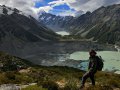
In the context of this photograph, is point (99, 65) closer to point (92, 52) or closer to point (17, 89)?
point (92, 52)

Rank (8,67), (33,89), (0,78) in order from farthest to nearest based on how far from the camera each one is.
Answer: (8,67)
(0,78)
(33,89)

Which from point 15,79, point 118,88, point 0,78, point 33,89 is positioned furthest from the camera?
point 15,79

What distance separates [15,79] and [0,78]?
2124 millimetres

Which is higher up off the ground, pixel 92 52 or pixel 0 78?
pixel 92 52

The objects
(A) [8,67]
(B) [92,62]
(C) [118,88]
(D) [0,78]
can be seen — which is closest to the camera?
(B) [92,62]

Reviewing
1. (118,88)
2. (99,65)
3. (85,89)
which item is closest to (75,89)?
(85,89)

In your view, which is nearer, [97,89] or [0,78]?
[97,89]

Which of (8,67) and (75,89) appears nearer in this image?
(75,89)

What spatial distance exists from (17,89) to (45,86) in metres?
1.80

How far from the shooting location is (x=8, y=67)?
52688 millimetres

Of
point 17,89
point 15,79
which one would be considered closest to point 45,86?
point 17,89

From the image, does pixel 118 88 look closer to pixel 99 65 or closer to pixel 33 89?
pixel 99 65

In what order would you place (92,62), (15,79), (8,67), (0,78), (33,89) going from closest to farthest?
(33,89) → (92,62) → (0,78) → (15,79) → (8,67)

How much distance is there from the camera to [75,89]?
17922 millimetres
